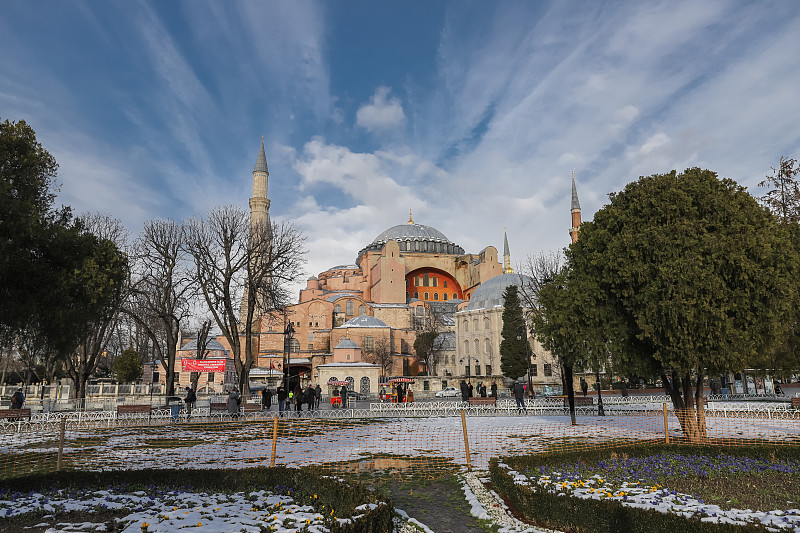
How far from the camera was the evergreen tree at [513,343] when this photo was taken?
38625 millimetres

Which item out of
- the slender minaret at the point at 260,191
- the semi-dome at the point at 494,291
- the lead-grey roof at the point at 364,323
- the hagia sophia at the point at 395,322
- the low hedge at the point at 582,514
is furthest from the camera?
the lead-grey roof at the point at 364,323

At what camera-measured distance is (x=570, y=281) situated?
12.1 m

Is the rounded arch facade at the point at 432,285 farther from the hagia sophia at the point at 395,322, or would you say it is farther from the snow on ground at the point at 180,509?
the snow on ground at the point at 180,509

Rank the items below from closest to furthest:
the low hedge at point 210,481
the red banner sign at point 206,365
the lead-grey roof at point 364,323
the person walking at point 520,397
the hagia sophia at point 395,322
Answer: the low hedge at point 210,481, the person walking at point 520,397, the red banner sign at point 206,365, the hagia sophia at point 395,322, the lead-grey roof at point 364,323

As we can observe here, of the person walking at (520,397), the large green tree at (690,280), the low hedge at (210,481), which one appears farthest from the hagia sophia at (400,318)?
the low hedge at (210,481)

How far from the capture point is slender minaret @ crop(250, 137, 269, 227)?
49344 millimetres

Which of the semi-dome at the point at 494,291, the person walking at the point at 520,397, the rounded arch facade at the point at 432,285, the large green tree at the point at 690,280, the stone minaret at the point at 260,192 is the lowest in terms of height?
the person walking at the point at 520,397

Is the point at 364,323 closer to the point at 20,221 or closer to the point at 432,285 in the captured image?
the point at 432,285

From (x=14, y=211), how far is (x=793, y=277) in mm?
13820

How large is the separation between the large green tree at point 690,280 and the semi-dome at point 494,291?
35953 mm

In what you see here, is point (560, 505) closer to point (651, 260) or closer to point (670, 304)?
point (670, 304)

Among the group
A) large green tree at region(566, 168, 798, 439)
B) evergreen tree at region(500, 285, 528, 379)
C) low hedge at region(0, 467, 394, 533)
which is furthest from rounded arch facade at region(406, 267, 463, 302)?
low hedge at region(0, 467, 394, 533)

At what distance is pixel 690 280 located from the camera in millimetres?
9625

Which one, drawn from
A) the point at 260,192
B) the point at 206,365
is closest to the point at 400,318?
the point at 260,192
